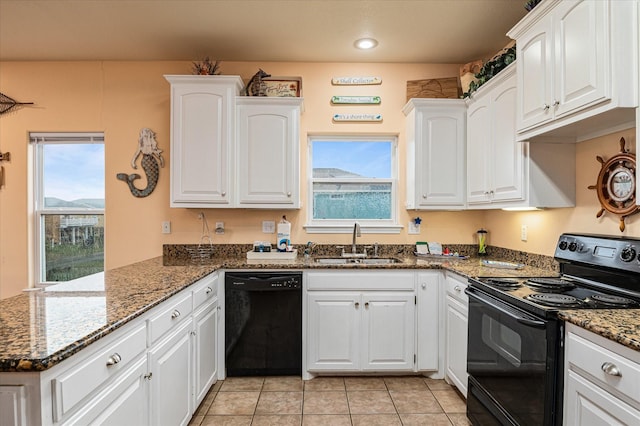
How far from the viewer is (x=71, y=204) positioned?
339 cm

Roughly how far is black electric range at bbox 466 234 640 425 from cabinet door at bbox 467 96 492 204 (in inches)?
29.7

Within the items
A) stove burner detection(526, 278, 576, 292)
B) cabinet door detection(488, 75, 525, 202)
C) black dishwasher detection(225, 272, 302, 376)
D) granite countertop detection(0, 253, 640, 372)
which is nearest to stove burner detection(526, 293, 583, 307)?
stove burner detection(526, 278, 576, 292)

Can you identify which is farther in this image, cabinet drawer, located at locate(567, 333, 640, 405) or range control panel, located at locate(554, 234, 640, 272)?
range control panel, located at locate(554, 234, 640, 272)

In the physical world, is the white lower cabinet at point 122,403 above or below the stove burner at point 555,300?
below

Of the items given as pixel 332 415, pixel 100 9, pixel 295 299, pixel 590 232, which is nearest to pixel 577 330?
pixel 590 232

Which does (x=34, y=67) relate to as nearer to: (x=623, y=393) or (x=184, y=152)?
(x=184, y=152)

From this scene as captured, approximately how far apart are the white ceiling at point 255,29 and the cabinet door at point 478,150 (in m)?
0.58

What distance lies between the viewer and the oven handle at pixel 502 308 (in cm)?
151

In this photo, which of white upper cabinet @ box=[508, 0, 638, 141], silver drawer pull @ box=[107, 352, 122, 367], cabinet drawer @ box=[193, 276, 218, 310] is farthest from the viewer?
cabinet drawer @ box=[193, 276, 218, 310]

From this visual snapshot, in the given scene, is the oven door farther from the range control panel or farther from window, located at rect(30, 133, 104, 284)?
window, located at rect(30, 133, 104, 284)

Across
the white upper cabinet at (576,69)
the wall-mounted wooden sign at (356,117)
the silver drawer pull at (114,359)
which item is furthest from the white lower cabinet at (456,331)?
the silver drawer pull at (114,359)

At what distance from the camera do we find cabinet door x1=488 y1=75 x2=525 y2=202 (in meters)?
2.30

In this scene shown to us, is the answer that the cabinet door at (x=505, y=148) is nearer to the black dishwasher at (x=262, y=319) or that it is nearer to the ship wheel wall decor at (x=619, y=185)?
the ship wheel wall decor at (x=619, y=185)

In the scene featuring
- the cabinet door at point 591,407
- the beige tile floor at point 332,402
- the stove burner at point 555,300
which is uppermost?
the stove burner at point 555,300
